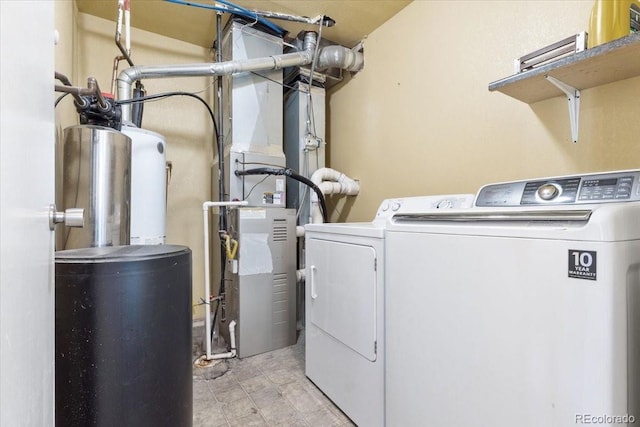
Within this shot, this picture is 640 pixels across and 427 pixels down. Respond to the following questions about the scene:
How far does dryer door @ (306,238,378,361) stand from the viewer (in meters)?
1.41

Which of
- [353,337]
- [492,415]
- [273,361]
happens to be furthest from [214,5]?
[492,415]

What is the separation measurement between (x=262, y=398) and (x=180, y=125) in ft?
8.28

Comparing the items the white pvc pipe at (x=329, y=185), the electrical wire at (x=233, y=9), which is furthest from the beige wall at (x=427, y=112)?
the electrical wire at (x=233, y=9)

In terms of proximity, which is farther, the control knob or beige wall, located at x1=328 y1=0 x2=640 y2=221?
beige wall, located at x1=328 y1=0 x2=640 y2=221

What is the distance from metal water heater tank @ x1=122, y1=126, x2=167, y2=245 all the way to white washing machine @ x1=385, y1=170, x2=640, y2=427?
5.11 ft

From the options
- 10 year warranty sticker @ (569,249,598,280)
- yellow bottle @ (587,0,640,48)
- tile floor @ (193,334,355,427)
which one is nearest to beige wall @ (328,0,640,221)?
yellow bottle @ (587,0,640,48)

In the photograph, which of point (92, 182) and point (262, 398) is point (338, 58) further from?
point (262, 398)

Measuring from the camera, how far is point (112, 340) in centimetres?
82

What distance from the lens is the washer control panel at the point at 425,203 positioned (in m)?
1.60

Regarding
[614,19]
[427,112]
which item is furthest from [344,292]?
[614,19]

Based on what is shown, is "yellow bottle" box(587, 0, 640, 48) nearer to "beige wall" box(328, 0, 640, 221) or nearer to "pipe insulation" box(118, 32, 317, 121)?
"beige wall" box(328, 0, 640, 221)

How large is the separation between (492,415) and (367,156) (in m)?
2.16

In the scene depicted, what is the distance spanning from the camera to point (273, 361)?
7.38 ft

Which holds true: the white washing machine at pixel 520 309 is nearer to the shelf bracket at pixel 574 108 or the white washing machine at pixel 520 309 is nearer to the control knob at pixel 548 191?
the control knob at pixel 548 191
